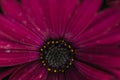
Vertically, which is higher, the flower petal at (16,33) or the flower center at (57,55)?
the flower petal at (16,33)

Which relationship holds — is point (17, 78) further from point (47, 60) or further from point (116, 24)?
point (116, 24)

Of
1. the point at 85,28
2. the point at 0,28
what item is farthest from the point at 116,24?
the point at 0,28

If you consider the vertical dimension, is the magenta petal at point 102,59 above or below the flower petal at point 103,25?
below

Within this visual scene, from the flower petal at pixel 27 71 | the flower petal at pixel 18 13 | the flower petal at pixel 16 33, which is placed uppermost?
the flower petal at pixel 18 13

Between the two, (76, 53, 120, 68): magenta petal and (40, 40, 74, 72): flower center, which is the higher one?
(40, 40, 74, 72): flower center

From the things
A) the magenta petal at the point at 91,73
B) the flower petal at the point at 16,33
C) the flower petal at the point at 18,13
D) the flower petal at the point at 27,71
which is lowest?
the magenta petal at the point at 91,73

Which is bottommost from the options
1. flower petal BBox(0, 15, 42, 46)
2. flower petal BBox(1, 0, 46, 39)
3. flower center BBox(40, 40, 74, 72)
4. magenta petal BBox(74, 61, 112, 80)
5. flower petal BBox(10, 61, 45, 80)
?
magenta petal BBox(74, 61, 112, 80)
